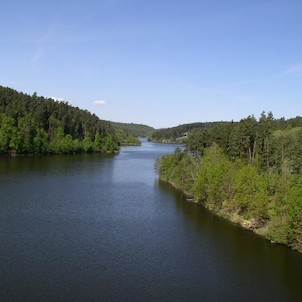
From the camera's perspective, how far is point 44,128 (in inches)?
6314

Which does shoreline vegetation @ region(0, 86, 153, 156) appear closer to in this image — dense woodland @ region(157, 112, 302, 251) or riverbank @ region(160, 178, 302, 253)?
dense woodland @ region(157, 112, 302, 251)

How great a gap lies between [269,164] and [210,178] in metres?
21.4

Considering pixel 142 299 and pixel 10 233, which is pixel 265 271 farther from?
pixel 10 233

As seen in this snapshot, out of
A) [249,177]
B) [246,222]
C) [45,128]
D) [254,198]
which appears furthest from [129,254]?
[45,128]

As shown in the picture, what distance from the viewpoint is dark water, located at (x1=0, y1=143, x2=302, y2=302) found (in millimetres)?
33281

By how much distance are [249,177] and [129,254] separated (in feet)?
74.1

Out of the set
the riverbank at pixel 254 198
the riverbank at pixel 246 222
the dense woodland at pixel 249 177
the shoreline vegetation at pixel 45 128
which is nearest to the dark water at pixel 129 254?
the riverbank at pixel 246 222

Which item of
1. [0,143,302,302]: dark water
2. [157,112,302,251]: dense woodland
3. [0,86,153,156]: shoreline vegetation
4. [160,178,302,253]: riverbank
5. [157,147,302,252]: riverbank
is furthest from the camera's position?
[0,86,153,156]: shoreline vegetation

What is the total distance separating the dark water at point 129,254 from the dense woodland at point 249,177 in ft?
8.75

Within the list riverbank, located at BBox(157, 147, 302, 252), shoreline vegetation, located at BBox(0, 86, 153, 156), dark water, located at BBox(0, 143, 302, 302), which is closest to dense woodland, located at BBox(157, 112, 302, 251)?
riverbank, located at BBox(157, 147, 302, 252)

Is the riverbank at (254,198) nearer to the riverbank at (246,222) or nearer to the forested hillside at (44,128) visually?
the riverbank at (246,222)

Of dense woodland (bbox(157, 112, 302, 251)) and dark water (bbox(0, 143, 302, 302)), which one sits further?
dense woodland (bbox(157, 112, 302, 251))

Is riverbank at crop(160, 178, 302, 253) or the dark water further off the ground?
riverbank at crop(160, 178, 302, 253)

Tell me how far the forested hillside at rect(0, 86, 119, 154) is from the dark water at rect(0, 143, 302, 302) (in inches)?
2752
